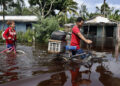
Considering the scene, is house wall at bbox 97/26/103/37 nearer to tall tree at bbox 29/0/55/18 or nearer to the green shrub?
tall tree at bbox 29/0/55/18

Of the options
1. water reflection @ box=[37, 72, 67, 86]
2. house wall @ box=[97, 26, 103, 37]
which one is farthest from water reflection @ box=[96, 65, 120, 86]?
house wall @ box=[97, 26, 103, 37]

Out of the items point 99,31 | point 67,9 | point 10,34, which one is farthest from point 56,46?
point 67,9

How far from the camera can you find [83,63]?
6.11 meters

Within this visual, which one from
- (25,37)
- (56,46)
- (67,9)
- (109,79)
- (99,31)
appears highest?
(67,9)

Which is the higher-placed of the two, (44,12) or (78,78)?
(44,12)

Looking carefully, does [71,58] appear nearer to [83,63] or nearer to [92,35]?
[83,63]

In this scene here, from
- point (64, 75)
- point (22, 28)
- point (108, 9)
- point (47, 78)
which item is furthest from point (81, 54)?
point (108, 9)

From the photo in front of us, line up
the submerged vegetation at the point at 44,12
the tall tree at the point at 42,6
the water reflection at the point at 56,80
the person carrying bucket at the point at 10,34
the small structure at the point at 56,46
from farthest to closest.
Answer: the tall tree at the point at 42,6, the submerged vegetation at the point at 44,12, the person carrying bucket at the point at 10,34, the small structure at the point at 56,46, the water reflection at the point at 56,80

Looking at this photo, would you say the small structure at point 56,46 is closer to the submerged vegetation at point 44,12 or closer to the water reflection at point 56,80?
the water reflection at point 56,80

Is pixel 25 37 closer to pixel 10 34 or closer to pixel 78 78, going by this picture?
pixel 10 34

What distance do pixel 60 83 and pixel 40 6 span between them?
25.5 meters

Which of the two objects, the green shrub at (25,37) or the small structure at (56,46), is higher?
the green shrub at (25,37)

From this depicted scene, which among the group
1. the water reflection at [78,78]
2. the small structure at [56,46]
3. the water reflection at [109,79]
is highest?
the small structure at [56,46]

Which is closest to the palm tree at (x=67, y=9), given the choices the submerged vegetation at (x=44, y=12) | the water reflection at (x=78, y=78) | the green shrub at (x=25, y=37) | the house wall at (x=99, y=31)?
the submerged vegetation at (x=44, y=12)
